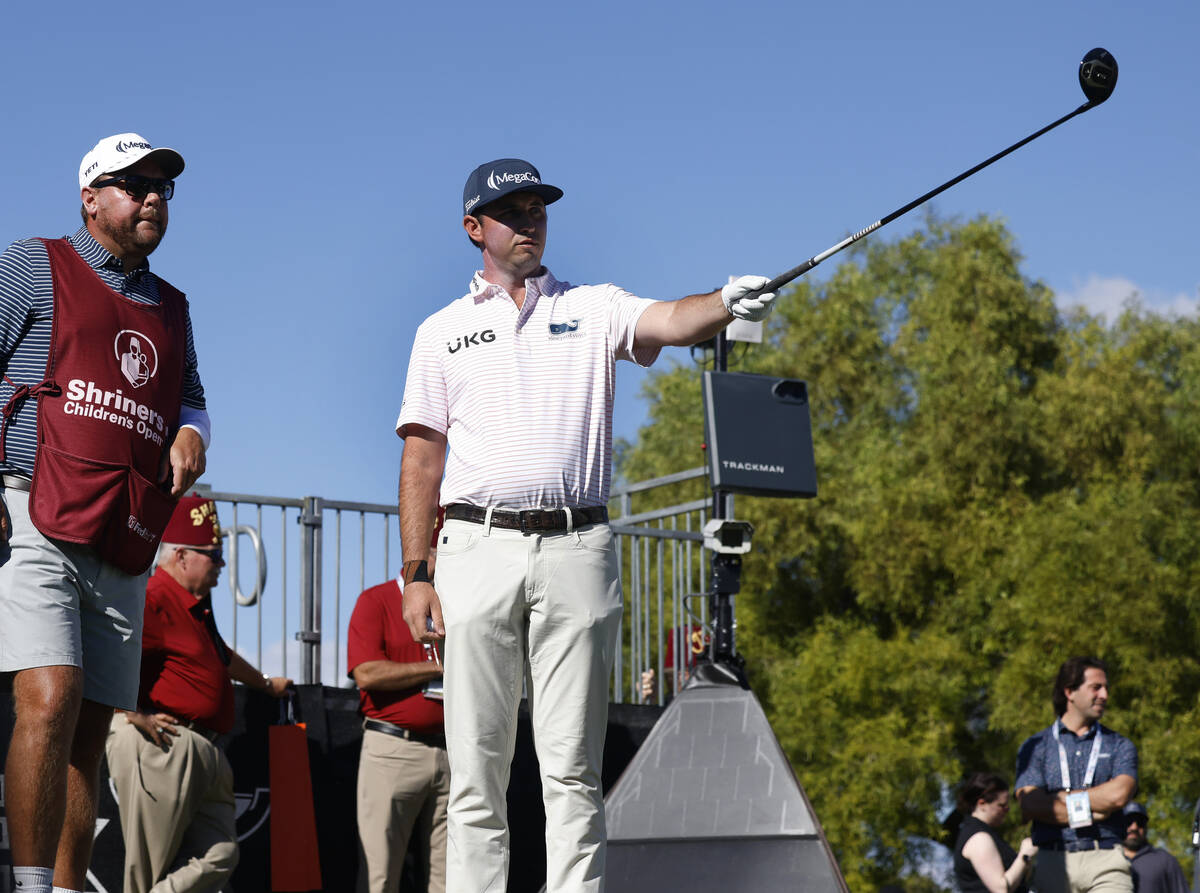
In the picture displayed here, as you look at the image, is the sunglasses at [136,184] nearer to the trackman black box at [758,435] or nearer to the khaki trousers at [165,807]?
the khaki trousers at [165,807]

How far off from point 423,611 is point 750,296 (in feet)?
3.99

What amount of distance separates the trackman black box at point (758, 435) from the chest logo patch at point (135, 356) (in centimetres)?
476

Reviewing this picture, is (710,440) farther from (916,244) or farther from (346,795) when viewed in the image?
(916,244)

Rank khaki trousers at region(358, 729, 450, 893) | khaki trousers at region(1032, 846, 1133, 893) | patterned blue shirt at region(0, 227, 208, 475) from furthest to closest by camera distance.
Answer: khaki trousers at region(1032, 846, 1133, 893) → khaki trousers at region(358, 729, 450, 893) → patterned blue shirt at region(0, 227, 208, 475)

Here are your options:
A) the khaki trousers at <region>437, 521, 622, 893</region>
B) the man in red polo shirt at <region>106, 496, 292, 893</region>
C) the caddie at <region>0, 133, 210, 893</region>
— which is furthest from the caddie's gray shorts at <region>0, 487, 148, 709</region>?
the man in red polo shirt at <region>106, 496, 292, 893</region>

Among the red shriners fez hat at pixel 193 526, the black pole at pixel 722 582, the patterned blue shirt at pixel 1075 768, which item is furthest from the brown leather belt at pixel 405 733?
the patterned blue shirt at pixel 1075 768

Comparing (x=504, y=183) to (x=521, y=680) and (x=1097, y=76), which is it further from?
(x=1097, y=76)

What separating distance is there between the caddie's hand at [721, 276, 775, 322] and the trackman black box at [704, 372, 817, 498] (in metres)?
4.70

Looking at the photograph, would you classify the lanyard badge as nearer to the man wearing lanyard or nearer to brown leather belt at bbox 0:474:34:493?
the man wearing lanyard

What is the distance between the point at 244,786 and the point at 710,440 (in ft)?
10.1

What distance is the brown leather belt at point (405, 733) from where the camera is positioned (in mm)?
6891

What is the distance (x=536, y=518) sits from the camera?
3.98 m

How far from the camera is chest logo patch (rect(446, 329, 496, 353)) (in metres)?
4.22

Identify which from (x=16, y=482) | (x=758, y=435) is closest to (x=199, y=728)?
(x=16, y=482)
